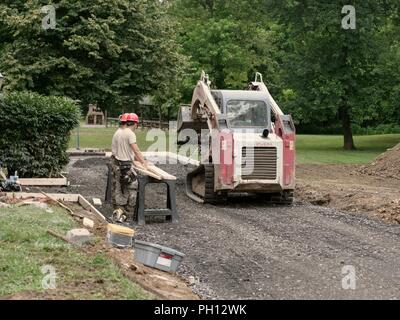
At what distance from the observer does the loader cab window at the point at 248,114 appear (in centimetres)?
1608

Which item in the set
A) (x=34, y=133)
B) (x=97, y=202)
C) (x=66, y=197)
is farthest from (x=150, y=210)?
(x=34, y=133)

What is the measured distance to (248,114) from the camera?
1620cm

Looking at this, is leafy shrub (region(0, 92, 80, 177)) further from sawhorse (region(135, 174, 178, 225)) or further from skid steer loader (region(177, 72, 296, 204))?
sawhorse (region(135, 174, 178, 225))

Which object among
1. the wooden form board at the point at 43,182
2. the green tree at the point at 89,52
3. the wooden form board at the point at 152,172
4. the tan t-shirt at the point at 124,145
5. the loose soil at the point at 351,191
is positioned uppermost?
the green tree at the point at 89,52

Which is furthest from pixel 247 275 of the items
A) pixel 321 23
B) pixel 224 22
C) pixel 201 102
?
pixel 224 22

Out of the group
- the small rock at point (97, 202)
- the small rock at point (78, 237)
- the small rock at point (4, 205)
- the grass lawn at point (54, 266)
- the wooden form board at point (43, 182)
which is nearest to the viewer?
the grass lawn at point (54, 266)

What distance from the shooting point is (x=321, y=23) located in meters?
36.3

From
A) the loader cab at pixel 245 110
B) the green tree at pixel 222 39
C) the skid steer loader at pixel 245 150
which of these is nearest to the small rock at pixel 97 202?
the skid steer loader at pixel 245 150

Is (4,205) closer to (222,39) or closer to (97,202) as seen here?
(97,202)

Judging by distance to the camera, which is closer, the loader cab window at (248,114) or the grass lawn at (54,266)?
the grass lawn at (54,266)

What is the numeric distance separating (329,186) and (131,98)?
1455 cm

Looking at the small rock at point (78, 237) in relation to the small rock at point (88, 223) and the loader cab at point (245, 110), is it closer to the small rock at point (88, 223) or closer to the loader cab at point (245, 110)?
the small rock at point (88, 223)

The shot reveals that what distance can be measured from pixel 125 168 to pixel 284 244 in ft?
12.2

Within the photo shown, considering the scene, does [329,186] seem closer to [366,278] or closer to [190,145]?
[190,145]
